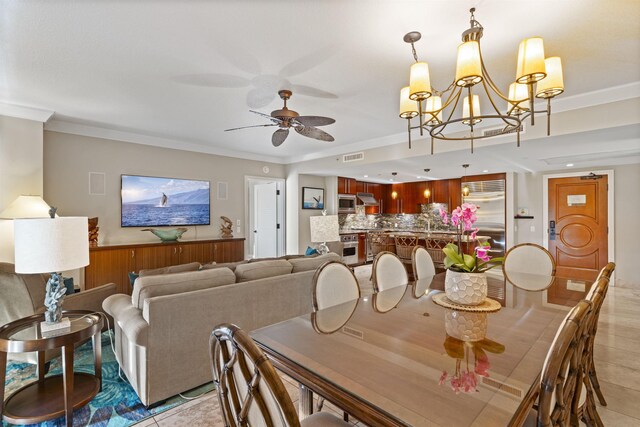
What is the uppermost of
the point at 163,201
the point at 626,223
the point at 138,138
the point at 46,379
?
the point at 138,138

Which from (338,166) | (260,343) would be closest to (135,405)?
(260,343)

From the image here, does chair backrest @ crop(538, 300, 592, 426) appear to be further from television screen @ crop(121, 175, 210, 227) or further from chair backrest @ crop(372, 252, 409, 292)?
television screen @ crop(121, 175, 210, 227)

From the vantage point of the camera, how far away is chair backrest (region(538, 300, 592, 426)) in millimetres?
870

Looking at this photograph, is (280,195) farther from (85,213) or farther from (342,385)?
(342,385)

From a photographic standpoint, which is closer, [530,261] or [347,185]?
[530,261]

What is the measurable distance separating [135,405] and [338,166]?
183 inches

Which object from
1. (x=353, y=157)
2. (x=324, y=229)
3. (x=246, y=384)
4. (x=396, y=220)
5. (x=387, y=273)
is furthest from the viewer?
(x=396, y=220)

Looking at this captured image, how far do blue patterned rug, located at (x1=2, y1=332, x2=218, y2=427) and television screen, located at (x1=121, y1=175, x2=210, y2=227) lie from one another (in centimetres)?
253

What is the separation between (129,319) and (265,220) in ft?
16.5

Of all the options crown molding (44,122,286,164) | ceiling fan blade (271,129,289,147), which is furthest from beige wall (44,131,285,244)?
ceiling fan blade (271,129,289,147)

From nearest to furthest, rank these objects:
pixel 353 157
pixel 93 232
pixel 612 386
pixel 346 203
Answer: pixel 612 386
pixel 93 232
pixel 353 157
pixel 346 203

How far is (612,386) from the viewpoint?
231cm

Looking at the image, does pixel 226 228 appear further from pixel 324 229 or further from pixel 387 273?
pixel 387 273

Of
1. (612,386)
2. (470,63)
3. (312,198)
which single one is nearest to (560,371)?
(470,63)
